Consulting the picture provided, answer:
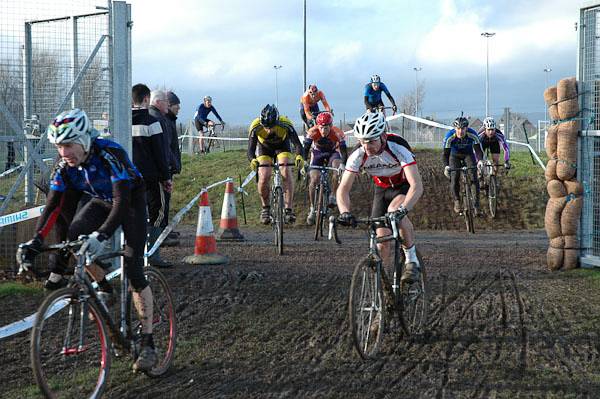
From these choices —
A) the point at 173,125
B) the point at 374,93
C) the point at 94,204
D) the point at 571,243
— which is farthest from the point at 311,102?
the point at 94,204

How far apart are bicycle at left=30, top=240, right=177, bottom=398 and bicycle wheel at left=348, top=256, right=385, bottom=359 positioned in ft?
5.54

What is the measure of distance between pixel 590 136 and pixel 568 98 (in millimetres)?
624

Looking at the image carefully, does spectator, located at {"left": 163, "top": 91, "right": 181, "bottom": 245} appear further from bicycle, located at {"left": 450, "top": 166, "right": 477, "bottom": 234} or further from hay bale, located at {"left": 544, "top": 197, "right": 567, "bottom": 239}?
bicycle, located at {"left": 450, "top": 166, "right": 477, "bottom": 234}

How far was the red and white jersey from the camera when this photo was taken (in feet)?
25.3

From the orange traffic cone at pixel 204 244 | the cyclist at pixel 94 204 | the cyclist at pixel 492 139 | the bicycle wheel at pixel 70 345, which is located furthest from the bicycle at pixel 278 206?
the bicycle wheel at pixel 70 345

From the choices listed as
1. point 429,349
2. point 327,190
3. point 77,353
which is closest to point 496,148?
point 327,190

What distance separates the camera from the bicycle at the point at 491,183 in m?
18.9

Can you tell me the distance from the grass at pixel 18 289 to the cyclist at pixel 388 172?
437cm

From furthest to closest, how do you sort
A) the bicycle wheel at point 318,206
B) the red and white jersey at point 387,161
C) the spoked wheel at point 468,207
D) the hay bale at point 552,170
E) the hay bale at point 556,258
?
1. the spoked wheel at point 468,207
2. the bicycle wheel at point 318,206
3. the hay bale at point 552,170
4. the hay bale at point 556,258
5. the red and white jersey at point 387,161

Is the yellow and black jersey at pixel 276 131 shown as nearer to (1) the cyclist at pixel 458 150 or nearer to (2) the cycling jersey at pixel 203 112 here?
(1) the cyclist at pixel 458 150

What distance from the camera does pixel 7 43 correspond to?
10578 millimetres

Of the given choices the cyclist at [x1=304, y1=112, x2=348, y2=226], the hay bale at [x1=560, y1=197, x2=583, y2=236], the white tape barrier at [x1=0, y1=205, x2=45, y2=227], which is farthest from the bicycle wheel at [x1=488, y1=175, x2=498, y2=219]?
the white tape barrier at [x1=0, y1=205, x2=45, y2=227]

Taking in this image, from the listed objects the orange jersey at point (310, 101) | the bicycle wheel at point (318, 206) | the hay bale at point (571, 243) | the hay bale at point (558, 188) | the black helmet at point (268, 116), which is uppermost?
the orange jersey at point (310, 101)

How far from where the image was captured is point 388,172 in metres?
7.91
